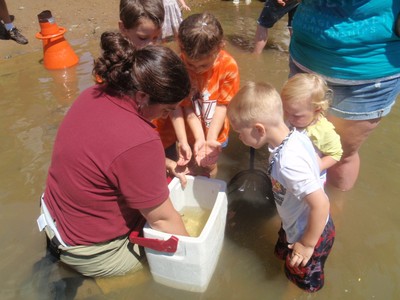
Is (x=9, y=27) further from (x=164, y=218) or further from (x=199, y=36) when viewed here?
(x=164, y=218)

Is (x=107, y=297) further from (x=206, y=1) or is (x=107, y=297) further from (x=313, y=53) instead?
(x=206, y=1)

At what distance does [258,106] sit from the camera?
1607mm

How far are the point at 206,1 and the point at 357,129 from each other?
5287 millimetres

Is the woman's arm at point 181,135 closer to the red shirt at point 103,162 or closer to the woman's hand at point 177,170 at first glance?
the woman's hand at point 177,170

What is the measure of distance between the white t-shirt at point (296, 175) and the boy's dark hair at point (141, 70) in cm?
52

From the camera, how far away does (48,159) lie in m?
3.06

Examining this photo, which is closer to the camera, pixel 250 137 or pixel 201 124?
pixel 250 137

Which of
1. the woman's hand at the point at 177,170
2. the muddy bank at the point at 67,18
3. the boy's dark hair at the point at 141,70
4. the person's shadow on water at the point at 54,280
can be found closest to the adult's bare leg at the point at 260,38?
the muddy bank at the point at 67,18

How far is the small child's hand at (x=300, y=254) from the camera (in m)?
1.73

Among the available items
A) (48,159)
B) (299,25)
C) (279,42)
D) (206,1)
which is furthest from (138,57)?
(206,1)

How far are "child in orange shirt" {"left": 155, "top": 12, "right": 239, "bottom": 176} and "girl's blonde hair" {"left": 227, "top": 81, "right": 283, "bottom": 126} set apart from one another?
1.58ft

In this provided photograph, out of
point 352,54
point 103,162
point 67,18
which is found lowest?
point 67,18

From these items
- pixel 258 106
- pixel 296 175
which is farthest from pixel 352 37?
pixel 296 175

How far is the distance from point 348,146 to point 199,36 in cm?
105
